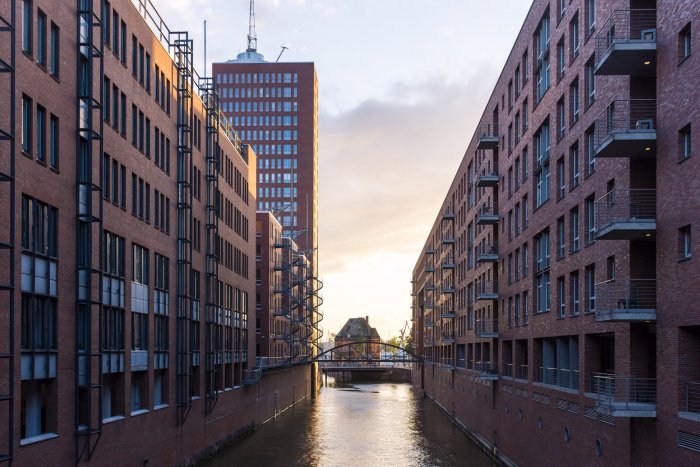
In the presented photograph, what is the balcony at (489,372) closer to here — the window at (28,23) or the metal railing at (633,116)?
the metal railing at (633,116)

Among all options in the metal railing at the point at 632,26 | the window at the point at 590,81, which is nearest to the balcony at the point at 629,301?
the metal railing at the point at 632,26

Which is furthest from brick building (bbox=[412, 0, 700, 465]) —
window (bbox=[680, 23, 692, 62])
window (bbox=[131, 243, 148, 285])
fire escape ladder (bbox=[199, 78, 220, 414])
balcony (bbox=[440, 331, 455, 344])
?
balcony (bbox=[440, 331, 455, 344])

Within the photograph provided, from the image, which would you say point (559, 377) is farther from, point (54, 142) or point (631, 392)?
point (54, 142)

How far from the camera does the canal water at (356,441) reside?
45.9m

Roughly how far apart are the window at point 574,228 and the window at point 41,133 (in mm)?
18356

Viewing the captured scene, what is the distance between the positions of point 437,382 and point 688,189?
66.9 m

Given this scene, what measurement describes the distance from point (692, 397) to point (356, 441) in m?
37.6

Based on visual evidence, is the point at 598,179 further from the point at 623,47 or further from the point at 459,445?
the point at 459,445

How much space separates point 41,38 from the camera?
24.0 m

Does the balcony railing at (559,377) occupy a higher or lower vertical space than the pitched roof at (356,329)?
higher

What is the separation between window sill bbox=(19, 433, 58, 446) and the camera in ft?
73.6

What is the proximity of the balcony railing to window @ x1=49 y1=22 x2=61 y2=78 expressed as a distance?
20158 mm

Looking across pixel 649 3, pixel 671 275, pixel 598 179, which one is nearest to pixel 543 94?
pixel 598 179

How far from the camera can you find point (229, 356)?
51.5 metres
